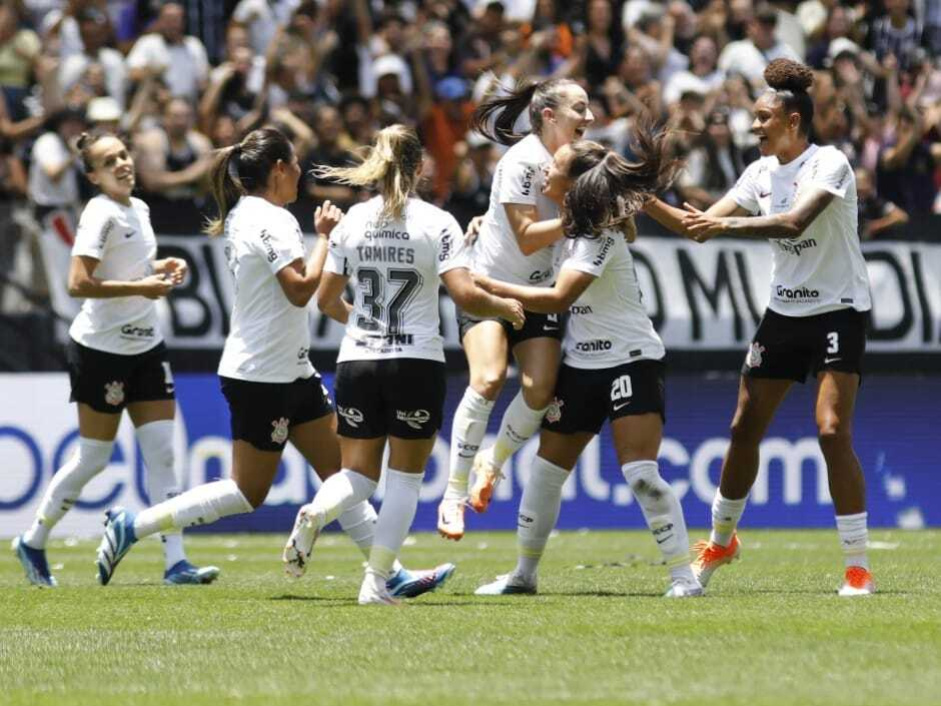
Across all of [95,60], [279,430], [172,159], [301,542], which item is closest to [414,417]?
[301,542]

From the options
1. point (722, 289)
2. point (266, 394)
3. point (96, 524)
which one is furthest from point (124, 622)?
point (722, 289)

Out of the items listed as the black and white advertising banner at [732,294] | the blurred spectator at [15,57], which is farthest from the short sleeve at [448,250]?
the blurred spectator at [15,57]

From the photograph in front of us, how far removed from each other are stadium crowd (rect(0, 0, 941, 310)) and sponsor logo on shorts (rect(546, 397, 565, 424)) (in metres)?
7.22

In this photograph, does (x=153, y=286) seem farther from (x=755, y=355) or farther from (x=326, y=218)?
(x=755, y=355)

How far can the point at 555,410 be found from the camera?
969cm

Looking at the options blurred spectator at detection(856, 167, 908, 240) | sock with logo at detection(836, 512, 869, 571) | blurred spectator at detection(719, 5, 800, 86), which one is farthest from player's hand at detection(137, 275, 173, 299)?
Answer: blurred spectator at detection(719, 5, 800, 86)

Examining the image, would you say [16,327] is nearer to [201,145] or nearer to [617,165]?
[201,145]

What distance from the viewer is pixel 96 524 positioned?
51.9 feet

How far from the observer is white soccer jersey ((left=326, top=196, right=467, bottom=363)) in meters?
8.91

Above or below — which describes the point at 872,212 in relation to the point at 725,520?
below

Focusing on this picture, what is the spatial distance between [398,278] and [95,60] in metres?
10.0

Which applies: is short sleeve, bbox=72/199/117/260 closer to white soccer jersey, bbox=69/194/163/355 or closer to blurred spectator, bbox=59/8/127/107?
white soccer jersey, bbox=69/194/163/355

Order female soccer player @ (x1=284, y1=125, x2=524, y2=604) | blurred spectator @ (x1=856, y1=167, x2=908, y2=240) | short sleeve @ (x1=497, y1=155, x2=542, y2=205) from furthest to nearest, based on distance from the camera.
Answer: blurred spectator @ (x1=856, y1=167, x2=908, y2=240)
short sleeve @ (x1=497, y1=155, x2=542, y2=205)
female soccer player @ (x1=284, y1=125, x2=524, y2=604)

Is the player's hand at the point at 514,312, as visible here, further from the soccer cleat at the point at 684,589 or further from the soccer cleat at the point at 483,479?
the soccer cleat at the point at 684,589
